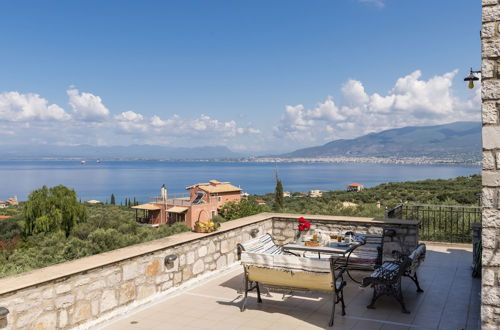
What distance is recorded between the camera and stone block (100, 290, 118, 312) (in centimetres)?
453

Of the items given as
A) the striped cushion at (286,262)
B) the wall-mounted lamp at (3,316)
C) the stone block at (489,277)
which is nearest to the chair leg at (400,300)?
the striped cushion at (286,262)

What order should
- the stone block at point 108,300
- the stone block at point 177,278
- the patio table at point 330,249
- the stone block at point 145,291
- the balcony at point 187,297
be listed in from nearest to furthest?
the balcony at point 187,297, the stone block at point 108,300, the stone block at point 145,291, the stone block at point 177,278, the patio table at point 330,249

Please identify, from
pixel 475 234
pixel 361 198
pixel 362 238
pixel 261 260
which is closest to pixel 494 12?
pixel 261 260

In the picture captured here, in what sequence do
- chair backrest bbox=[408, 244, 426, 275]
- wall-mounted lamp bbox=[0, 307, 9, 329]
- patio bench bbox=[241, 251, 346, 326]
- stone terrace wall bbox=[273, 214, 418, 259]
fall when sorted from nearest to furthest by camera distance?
1. wall-mounted lamp bbox=[0, 307, 9, 329]
2. patio bench bbox=[241, 251, 346, 326]
3. chair backrest bbox=[408, 244, 426, 275]
4. stone terrace wall bbox=[273, 214, 418, 259]

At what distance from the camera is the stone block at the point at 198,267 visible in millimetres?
6074

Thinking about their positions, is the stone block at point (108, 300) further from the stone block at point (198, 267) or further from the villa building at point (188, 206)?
the villa building at point (188, 206)

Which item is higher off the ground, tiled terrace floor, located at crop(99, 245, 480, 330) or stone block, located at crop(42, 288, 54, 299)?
stone block, located at crop(42, 288, 54, 299)

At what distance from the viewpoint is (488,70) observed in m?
3.43

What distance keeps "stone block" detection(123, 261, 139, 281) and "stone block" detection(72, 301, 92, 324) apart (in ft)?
1.89

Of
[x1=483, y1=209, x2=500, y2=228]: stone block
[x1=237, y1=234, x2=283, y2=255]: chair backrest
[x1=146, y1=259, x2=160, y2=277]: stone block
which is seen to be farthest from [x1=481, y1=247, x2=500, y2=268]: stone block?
[x1=146, y1=259, x2=160, y2=277]: stone block

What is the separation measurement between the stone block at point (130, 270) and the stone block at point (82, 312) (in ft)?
1.89

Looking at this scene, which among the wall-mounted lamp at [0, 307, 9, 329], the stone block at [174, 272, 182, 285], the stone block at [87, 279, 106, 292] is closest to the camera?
the wall-mounted lamp at [0, 307, 9, 329]

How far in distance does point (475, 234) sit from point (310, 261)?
4031 millimetres

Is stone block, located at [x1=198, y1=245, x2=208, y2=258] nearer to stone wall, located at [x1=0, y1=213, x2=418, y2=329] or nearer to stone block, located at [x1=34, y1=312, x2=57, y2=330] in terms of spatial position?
stone wall, located at [x1=0, y1=213, x2=418, y2=329]
